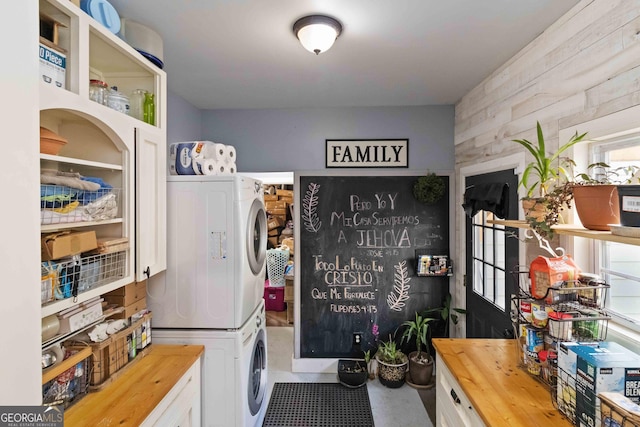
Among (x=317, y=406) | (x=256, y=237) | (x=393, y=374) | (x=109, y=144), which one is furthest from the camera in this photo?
(x=393, y=374)

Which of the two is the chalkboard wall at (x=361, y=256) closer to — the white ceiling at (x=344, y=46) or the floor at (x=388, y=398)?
the floor at (x=388, y=398)

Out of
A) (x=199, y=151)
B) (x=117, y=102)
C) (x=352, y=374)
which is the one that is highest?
(x=117, y=102)

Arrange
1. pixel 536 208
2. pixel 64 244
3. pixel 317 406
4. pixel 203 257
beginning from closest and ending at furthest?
pixel 64 244
pixel 536 208
pixel 203 257
pixel 317 406

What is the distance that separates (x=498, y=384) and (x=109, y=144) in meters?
2.01

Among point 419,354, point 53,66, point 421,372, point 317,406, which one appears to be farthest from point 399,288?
point 53,66

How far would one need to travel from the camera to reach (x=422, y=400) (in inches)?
105

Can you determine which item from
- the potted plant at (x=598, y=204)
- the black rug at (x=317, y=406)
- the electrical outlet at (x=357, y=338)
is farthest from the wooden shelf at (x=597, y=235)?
the electrical outlet at (x=357, y=338)

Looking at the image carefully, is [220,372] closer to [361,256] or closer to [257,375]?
[257,375]

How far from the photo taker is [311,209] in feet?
10.3

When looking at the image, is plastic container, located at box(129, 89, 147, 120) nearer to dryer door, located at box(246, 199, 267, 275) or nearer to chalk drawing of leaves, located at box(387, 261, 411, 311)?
dryer door, located at box(246, 199, 267, 275)

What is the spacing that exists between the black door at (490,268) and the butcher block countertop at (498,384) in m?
0.58

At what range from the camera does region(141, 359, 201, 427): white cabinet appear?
138cm

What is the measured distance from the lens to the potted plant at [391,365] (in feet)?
9.19

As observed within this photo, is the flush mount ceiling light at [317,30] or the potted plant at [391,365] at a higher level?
the flush mount ceiling light at [317,30]
